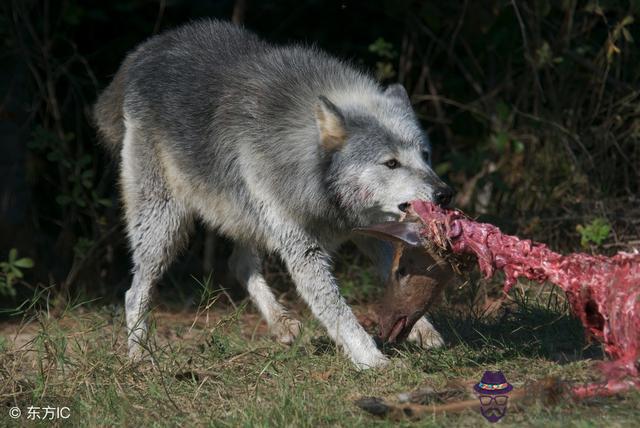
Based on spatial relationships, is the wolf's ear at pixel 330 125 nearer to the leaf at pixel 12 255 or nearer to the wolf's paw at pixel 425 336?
the wolf's paw at pixel 425 336

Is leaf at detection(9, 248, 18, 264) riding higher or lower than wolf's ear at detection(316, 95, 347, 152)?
lower

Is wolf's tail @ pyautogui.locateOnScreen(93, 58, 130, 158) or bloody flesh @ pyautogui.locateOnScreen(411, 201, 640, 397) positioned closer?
bloody flesh @ pyautogui.locateOnScreen(411, 201, 640, 397)

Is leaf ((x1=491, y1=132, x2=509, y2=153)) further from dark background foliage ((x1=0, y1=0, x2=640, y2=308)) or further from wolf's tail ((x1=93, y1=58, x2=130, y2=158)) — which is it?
wolf's tail ((x1=93, y1=58, x2=130, y2=158))

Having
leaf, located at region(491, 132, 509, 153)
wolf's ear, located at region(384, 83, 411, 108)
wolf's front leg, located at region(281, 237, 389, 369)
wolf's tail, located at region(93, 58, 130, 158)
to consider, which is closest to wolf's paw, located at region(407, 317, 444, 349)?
wolf's front leg, located at region(281, 237, 389, 369)

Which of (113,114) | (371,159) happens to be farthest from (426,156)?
(113,114)

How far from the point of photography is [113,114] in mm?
6082

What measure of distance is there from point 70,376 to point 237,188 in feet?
4.65

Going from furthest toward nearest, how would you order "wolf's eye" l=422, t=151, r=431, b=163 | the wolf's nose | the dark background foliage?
the dark background foliage
"wolf's eye" l=422, t=151, r=431, b=163
the wolf's nose

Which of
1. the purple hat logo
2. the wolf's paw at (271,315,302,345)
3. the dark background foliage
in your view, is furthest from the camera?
the dark background foliage

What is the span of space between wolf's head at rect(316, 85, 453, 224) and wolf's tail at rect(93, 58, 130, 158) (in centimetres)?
176

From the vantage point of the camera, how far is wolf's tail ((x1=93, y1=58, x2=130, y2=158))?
6.03 m

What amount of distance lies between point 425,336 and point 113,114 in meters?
2.57

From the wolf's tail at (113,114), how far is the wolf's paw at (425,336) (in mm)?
2354

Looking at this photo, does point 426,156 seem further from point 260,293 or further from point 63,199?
point 63,199
